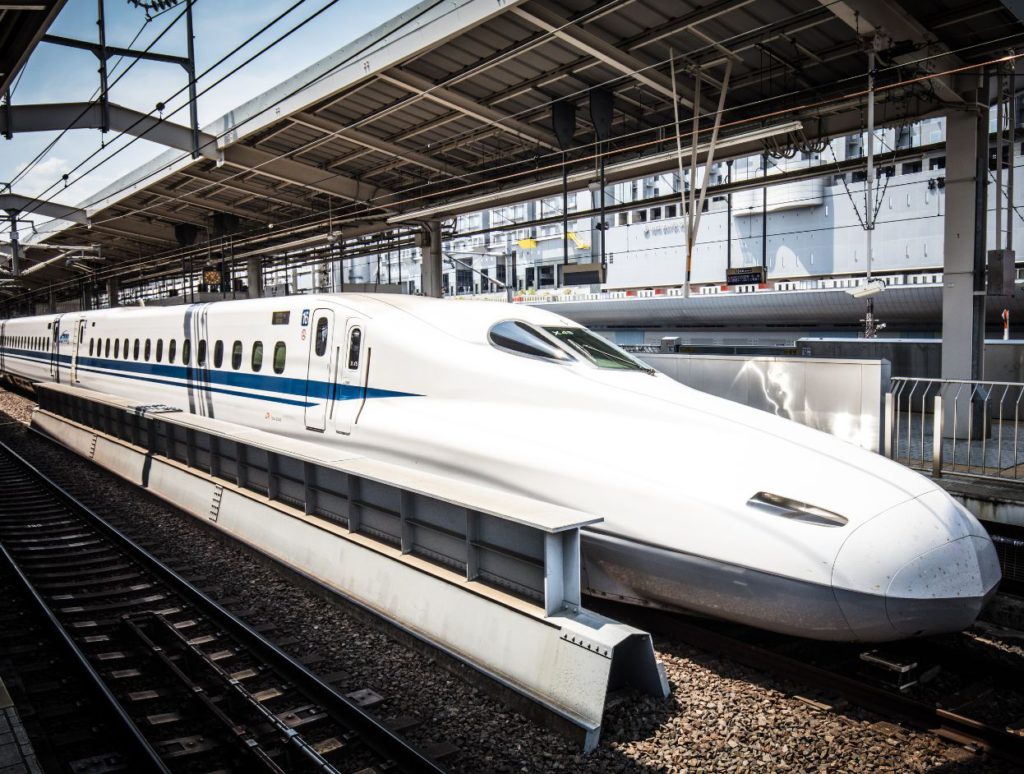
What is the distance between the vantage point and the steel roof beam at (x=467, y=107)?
13.0 metres

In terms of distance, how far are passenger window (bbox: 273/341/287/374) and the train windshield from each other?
4.04 m

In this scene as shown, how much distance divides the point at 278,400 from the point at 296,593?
3.26 m

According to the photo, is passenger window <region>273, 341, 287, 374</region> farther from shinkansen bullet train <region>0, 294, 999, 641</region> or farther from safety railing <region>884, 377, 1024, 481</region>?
safety railing <region>884, 377, 1024, 481</region>

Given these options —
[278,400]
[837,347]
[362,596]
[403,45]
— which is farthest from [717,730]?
[837,347]

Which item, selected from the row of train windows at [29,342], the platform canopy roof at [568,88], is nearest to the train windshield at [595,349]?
the platform canopy roof at [568,88]

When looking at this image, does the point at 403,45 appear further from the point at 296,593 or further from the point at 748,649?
the point at 748,649

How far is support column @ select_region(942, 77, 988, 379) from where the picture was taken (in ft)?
37.2

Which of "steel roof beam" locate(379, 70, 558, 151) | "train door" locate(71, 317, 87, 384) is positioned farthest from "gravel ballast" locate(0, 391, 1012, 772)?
"train door" locate(71, 317, 87, 384)

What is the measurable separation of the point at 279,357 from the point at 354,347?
195cm

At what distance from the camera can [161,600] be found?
7.33 metres

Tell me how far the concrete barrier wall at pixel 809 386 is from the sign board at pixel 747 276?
15.2 m

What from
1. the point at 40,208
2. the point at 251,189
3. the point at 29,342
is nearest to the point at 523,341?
the point at 251,189

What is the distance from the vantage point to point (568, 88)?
44.0 feet

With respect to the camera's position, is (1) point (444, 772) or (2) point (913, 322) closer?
(1) point (444, 772)
